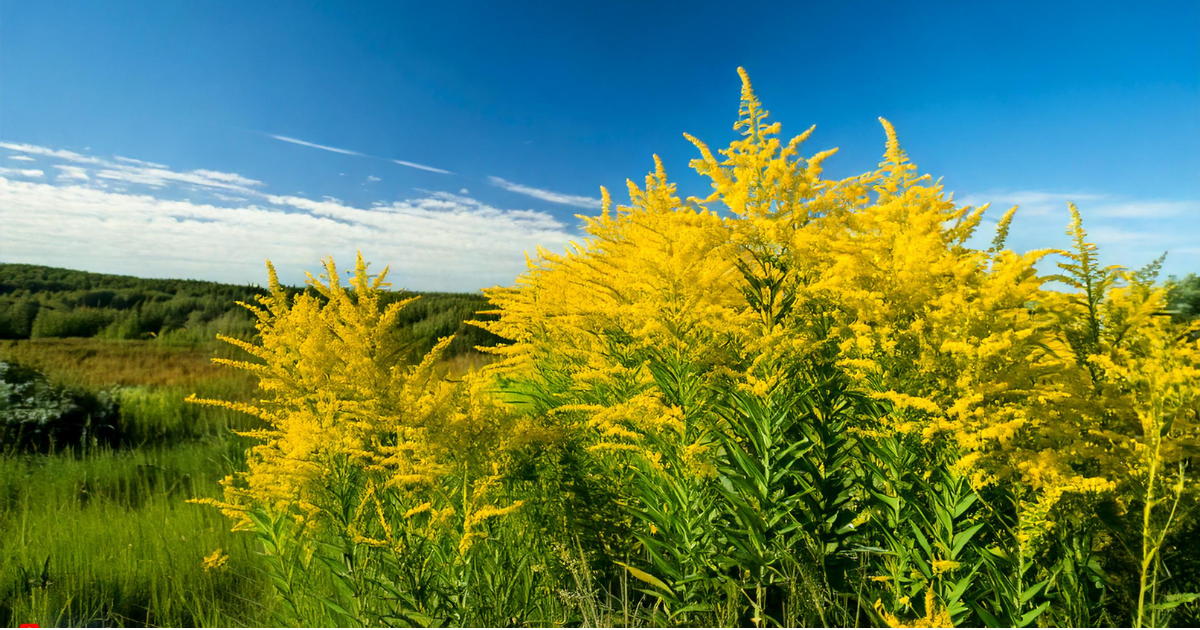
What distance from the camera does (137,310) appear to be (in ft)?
73.3

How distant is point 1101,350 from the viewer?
132 inches

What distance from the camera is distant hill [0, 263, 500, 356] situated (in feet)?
62.6

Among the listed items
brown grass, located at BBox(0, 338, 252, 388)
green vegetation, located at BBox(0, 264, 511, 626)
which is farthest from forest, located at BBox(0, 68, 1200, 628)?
brown grass, located at BBox(0, 338, 252, 388)

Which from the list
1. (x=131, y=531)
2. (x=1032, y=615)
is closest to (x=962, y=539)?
(x=1032, y=615)

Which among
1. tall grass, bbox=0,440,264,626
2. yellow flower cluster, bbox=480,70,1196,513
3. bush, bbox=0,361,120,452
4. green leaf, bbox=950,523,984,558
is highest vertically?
yellow flower cluster, bbox=480,70,1196,513

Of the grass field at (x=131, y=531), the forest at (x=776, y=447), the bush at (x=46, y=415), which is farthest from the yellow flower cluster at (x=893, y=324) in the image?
the bush at (x=46, y=415)

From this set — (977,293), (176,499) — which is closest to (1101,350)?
(977,293)

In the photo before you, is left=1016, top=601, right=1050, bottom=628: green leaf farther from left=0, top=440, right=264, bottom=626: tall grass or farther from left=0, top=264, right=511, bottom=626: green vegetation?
left=0, top=440, right=264, bottom=626: tall grass

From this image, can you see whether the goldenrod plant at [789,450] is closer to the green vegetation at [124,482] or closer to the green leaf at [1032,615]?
the green leaf at [1032,615]

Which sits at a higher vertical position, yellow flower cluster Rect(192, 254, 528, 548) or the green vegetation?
yellow flower cluster Rect(192, 254, 528, 548)

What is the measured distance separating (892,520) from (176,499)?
765 centimetres

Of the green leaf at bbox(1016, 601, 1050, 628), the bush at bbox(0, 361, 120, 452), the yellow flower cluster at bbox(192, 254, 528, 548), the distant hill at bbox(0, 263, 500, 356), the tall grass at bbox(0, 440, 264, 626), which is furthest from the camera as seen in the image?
the distant hill at bbox(0, 263, 500, 356)

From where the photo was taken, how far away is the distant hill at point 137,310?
1908cm

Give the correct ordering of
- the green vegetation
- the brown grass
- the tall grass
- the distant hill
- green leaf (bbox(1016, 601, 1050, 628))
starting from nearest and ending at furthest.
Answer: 1. green leaf (bbox(1016, 601, 1050, 628))
2. the tall grass
3. the green vegetation
4. the brown grass
5. the distant hill
